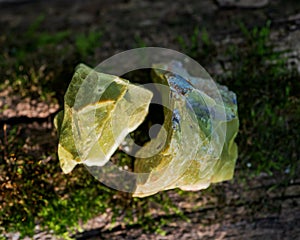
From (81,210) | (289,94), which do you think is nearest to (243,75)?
(289,94)

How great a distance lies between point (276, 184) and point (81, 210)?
76 cm

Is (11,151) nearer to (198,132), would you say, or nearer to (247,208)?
(198,132)

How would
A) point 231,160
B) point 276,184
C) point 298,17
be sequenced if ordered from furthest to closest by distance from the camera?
point 298,17
point 276,184
point 231,160

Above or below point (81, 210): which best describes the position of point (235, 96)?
above

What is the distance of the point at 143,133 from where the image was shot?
6.14 feet

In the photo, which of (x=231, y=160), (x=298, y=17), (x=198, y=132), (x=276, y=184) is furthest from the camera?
(x=298, y=17)

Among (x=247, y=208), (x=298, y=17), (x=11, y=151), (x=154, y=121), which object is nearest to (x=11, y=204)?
(x=11, y=151)

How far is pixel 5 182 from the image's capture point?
6.00ft

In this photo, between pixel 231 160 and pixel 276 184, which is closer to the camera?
Answer: pixel 231 160

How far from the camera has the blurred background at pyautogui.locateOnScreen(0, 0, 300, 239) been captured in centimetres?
185

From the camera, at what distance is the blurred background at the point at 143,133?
1849 millimetres

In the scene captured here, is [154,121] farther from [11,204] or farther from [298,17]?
[298,17]

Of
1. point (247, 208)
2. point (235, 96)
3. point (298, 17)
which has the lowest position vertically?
point (247, 208)

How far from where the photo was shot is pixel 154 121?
1.86 m
